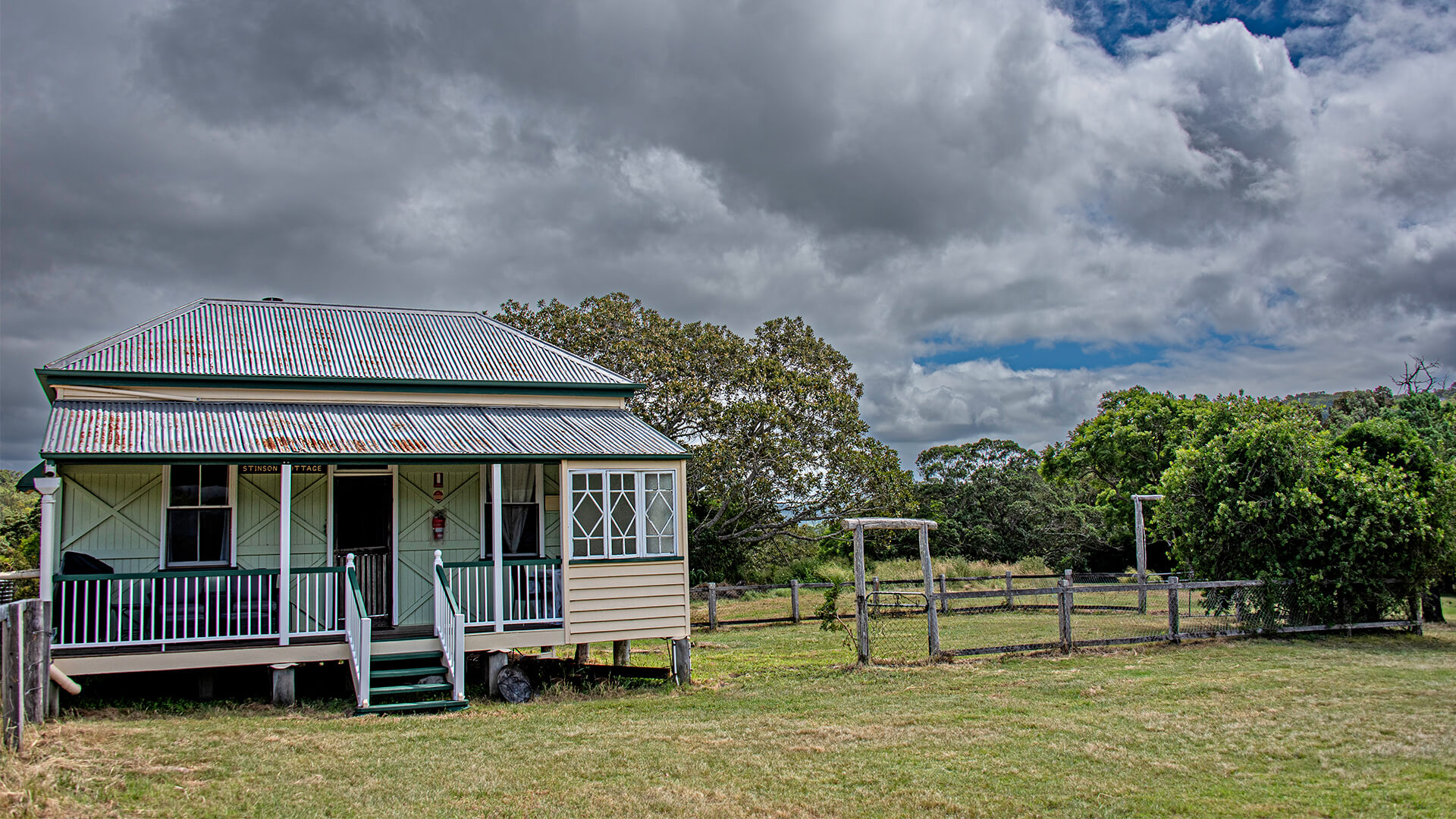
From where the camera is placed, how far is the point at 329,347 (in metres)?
15.4

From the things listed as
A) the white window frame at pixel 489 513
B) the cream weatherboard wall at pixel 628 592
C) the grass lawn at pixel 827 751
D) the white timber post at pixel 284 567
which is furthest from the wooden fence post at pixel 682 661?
the white timber post at pixel 284 567

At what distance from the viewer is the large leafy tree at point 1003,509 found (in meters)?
37.7

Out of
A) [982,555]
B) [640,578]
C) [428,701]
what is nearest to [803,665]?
[640,578]

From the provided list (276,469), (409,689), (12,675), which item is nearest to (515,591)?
(409,689)

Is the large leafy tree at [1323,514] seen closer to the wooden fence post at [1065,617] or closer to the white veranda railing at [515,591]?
the wooden fence post at [1065,617]

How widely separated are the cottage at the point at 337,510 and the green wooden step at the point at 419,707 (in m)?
0.05

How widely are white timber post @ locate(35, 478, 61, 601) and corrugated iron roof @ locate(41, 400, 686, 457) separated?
0.49 m

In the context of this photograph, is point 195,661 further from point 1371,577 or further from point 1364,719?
point 1371,577

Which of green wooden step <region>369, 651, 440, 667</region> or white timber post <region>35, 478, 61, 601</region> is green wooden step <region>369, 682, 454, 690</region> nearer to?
green wooden step <region>369, 651, 440, 667</region>

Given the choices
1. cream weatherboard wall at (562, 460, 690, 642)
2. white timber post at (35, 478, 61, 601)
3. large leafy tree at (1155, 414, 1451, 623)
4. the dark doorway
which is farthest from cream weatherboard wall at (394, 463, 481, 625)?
large leafy tree at (1155, 414, 1451, 623)

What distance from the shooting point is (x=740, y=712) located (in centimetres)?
1125

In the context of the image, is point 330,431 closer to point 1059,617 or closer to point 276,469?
point 276,469

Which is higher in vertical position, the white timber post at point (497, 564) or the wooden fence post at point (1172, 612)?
the white timber post at point (497, 564)

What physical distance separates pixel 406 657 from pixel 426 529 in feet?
7.10
